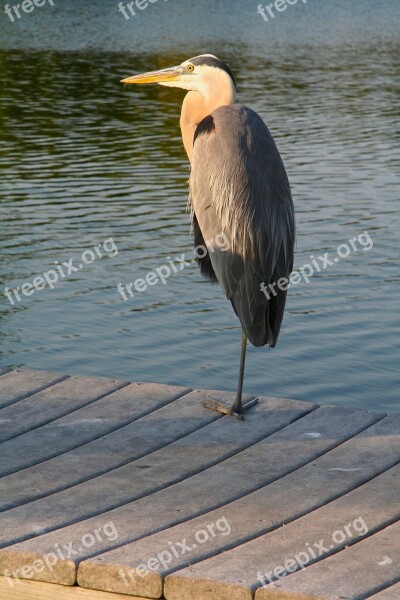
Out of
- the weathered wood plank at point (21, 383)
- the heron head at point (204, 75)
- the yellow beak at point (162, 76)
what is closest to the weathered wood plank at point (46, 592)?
the weathered wood plank at point (21, 383)

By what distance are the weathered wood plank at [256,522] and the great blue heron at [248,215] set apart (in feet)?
2.48

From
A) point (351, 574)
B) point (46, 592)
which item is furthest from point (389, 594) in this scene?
point (46, 592)

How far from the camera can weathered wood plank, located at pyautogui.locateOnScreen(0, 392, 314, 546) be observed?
13.2ft

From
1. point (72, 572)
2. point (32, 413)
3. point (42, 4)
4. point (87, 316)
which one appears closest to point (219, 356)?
point (87, 316)

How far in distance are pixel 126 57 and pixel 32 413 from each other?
2240 centimetres

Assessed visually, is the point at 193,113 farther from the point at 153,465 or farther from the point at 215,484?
the point at 215,484

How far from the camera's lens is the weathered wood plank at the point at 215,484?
3801 mm

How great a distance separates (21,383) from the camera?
5426 millimetres

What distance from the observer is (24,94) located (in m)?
20.8

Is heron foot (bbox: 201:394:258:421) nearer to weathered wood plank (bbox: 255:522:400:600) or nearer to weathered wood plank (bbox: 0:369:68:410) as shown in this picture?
weathered wood plank (bbox: 0:369:68:410)

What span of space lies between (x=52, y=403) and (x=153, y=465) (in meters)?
0.83

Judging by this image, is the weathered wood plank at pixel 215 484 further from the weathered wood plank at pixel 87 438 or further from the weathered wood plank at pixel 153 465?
the weathered wood plank at pixel 87 438

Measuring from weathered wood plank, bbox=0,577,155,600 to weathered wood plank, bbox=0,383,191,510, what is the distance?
1.23 feet

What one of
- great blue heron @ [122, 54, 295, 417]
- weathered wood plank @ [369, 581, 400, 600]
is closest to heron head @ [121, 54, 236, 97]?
great blue heron @ [122, 54, 295, 417]
